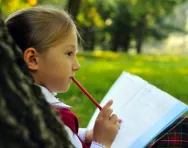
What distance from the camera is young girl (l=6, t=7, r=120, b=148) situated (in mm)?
1211

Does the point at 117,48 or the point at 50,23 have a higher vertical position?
the point at 50,23

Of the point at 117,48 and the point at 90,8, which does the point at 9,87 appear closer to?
the point at 90,8

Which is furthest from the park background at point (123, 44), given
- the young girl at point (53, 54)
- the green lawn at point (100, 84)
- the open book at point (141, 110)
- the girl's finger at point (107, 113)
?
the girl's finger at point (107, 113)

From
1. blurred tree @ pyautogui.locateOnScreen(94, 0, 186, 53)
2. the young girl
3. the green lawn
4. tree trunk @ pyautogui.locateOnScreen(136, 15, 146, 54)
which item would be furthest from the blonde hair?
tree trunk @ pyautogui.locateOnScreen(136, 15, 146, 54)

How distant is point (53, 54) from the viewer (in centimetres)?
122

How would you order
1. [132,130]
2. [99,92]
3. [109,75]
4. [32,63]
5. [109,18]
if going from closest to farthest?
[32,63], [132,130], [99,92], [109,75], [109,18]

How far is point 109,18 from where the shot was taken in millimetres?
15031

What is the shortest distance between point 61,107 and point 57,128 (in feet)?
1.54

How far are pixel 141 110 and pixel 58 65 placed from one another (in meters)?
0.41

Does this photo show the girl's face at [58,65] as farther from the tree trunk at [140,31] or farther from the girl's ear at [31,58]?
the tree trunk at [140,31]

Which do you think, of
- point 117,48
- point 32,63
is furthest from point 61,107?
point 117,48

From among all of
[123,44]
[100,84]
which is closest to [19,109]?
[100,84]

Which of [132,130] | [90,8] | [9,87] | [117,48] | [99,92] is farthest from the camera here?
[117,48]

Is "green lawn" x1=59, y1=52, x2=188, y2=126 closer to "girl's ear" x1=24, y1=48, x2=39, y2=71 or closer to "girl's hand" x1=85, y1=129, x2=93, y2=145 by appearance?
"girl's hand" x1=85, y1=129, x2=93, y2=145
